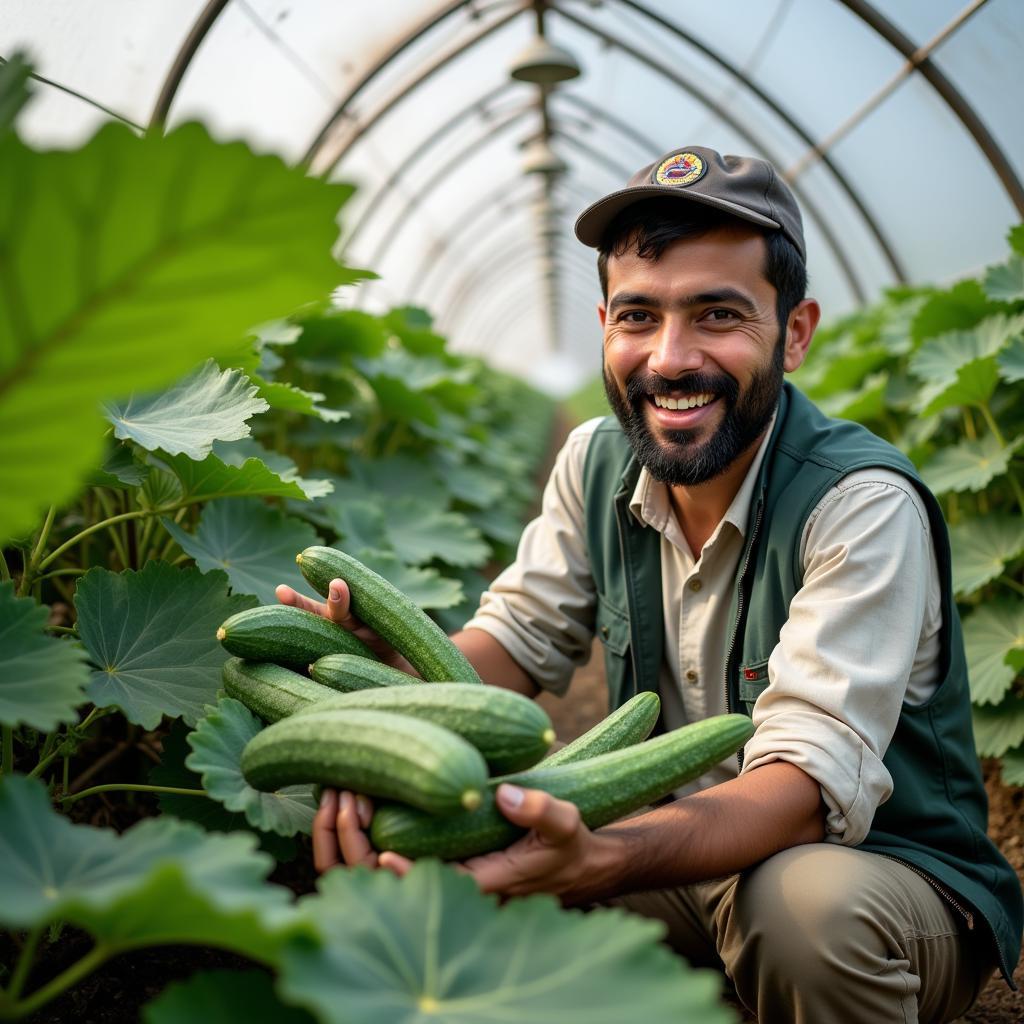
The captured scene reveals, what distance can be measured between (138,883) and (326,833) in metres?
0.59

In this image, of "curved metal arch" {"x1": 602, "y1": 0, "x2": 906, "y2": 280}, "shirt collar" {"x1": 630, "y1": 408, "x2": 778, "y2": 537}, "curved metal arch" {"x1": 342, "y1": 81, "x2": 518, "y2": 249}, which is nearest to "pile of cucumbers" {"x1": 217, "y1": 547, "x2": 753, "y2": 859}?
"shirt collar" {"x1": 630, "y1": 408, "x2": 778, "y2": 537}

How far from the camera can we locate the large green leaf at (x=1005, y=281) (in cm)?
410

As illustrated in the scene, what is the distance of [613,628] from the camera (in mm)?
2783

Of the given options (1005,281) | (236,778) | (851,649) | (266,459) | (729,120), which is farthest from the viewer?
(729,120)

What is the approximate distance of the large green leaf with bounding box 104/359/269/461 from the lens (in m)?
2.34

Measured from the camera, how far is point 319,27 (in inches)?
283

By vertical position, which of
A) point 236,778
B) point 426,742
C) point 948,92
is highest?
point 948,92

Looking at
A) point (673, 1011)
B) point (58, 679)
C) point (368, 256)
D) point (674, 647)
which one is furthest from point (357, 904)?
point (368, 256)

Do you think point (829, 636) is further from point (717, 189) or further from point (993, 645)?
point (993, 645)

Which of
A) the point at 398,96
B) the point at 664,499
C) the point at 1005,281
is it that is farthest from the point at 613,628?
the point at 398,96

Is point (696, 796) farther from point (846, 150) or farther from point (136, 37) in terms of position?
point (846, 150)

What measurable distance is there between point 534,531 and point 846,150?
7351 millimetres

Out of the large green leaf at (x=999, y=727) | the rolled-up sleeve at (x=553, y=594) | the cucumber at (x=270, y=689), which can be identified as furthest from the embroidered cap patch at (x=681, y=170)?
the large green leaf at (x=999, y=727)

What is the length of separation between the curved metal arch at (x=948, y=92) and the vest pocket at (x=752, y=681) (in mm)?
5465
